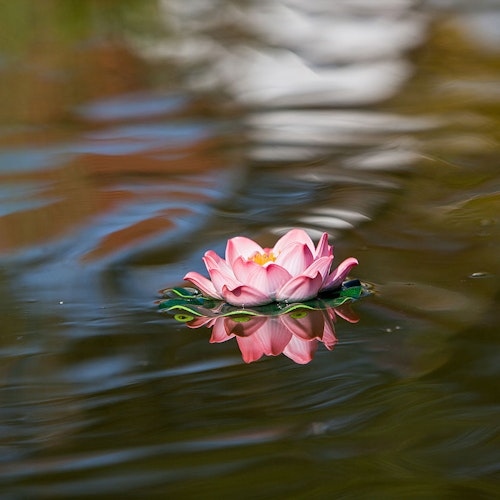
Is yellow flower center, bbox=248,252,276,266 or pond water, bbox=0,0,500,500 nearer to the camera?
pond water, bbox=0,0,500,500

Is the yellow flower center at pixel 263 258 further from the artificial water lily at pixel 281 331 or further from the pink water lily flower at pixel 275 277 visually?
the artificial water lily at pixel 281 331

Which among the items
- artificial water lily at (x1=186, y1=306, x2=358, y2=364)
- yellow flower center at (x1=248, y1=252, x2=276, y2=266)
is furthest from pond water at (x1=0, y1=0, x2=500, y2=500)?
yellow flower center at (x1=248, y1=252, x2=276, y2=266)

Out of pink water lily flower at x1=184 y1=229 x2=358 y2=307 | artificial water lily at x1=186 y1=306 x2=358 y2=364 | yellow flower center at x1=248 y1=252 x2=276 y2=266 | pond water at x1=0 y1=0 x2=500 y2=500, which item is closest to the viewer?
pond water at x1=0 y1=0 x2=500 y2=500

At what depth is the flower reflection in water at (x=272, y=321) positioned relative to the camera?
74.4 inches

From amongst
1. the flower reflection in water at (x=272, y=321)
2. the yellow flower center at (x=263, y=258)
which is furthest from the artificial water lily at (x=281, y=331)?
the yellow flower center at (x=263, y=258)

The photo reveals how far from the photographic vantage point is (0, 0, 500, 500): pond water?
1.46m

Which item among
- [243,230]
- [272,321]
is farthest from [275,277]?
[243,230]

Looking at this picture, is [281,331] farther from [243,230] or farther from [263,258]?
[243,230]

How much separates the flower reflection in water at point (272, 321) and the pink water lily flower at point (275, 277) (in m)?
0.02

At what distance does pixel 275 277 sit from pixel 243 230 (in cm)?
67

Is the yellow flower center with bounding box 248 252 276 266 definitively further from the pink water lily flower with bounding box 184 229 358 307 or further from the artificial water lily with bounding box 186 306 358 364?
the artificial water lily with bounding box 186 306 358 364

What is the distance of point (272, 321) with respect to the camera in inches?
79.5

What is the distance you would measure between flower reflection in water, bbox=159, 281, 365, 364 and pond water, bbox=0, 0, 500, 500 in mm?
28

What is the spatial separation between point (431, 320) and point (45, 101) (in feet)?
8.44
